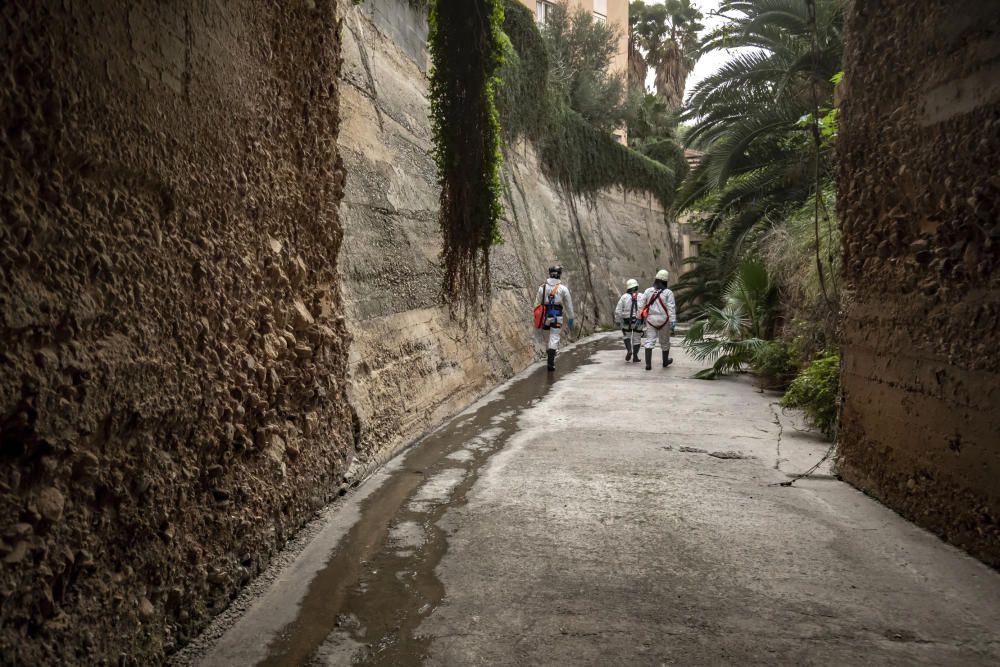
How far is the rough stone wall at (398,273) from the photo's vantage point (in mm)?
6750

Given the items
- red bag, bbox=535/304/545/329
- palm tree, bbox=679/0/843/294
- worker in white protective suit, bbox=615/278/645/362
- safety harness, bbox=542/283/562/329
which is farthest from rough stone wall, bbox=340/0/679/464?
palm tree, bbox=679/0/843/294

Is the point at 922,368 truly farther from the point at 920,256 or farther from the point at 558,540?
the point at 558,540

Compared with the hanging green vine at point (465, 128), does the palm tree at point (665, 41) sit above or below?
above

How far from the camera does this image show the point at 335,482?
5320 mm

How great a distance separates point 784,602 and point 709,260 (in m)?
20.4

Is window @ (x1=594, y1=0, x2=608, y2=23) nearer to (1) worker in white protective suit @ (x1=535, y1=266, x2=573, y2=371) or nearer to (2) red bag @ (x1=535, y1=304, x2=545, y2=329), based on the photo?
(1) worker in white protective suit @ (x1=535, y1=266, x2=573, y2=371)

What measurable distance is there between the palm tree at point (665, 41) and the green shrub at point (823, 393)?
37.9m

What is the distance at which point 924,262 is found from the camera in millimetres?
4691

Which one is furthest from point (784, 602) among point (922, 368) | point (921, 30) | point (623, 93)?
point (623, 93)

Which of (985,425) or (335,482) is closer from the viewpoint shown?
(985,425)

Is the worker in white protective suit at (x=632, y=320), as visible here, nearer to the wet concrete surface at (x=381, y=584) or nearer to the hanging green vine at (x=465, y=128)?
the hanging green vine at (x=465, y=128)

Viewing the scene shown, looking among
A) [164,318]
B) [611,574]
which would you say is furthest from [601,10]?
[164,318]

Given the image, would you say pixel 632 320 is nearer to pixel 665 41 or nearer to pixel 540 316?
pixel 540 316

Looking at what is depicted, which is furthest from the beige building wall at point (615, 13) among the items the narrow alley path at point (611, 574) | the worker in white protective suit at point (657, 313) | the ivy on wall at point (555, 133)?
the narrow alley path at point (611, 574)
